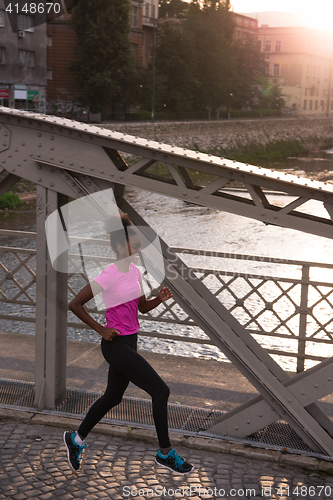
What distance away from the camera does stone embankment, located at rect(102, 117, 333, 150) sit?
42656 mm

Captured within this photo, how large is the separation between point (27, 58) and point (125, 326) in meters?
46.0

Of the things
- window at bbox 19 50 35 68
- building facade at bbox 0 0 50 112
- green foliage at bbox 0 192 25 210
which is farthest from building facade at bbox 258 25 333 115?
green foliage at bbox 0 192 25 210

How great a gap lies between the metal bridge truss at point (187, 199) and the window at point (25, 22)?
1725 inches

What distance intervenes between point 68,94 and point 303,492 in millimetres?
54584

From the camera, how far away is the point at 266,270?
14273mm

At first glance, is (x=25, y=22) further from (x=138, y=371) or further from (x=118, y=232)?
(x=138, y=371)

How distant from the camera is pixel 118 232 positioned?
4039 millimetres

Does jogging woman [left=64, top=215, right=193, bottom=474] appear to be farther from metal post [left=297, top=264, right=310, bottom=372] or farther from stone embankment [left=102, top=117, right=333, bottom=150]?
stone embankment [left=102, top=117, right=333, bottom=150]

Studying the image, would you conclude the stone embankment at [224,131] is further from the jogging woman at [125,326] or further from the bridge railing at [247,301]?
the jogging woman at [125,326]

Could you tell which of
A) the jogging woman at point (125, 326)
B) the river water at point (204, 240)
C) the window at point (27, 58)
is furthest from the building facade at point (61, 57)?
the jogging woman at point (125, 326)

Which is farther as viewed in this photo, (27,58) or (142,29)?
(142,29)

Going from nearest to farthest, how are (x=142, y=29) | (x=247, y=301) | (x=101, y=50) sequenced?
(x=247, y=301), (x=101, y=50), (x=142, y=29)

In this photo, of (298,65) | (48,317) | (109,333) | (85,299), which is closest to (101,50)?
(48,317)

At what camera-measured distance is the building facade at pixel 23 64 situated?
142ft
